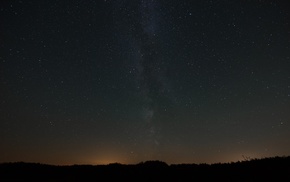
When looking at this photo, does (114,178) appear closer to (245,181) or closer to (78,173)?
(78,173)

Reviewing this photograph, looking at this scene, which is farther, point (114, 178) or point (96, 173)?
point (96, 173)

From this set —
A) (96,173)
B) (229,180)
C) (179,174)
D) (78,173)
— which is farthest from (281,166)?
(78,173)

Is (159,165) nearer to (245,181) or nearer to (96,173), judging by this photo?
(96,173)

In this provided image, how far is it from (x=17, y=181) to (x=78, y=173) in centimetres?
344

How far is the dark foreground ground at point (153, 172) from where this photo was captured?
1186 cm

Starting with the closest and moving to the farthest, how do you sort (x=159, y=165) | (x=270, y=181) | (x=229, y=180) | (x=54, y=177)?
(x=270, y=181)
(x=229, y=180)
(x=54, y=177)
(x=159, y=165)

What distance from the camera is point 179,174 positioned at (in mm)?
13992

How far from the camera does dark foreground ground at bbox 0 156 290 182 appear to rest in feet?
38.9

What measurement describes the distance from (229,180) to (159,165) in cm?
614

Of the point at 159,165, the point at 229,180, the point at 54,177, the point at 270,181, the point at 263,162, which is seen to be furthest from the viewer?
the point at 159,165

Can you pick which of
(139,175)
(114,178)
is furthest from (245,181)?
(114,178)

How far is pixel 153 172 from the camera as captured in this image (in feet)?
48.5

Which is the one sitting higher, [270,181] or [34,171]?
[34,171]

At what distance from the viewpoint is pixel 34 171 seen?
17359mm
